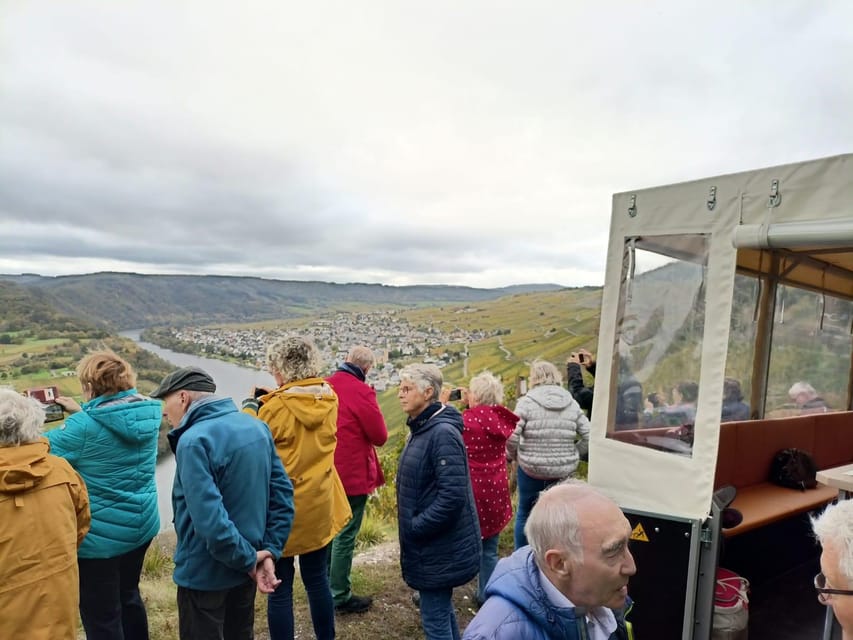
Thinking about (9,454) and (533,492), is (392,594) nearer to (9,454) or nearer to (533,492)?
(533,492)

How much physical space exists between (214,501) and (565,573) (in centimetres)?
144

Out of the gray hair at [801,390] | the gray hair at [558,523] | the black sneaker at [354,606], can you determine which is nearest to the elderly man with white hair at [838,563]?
the gray hair at [558,523]

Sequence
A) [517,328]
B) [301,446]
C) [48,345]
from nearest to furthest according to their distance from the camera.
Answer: [301,446]
[48,345]
[517,328]

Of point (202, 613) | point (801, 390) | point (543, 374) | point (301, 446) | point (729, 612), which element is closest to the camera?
point (202, 613)

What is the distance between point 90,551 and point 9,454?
2.40ft

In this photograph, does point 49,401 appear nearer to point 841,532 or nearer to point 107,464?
point 107,464

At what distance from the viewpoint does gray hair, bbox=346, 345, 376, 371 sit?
3835 mm

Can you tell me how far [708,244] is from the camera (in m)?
3.02

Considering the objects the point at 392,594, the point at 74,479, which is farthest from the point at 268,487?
the point at 392,594

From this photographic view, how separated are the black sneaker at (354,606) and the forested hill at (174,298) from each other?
→ 3104 mm

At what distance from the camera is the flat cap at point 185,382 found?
2.49 meters

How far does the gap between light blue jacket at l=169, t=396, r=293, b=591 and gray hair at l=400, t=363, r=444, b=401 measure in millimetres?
817

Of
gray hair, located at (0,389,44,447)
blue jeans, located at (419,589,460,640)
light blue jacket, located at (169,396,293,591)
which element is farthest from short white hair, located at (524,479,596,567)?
gray hair, located at (0,389,44,447)

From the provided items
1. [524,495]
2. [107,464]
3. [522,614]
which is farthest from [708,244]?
[107,464]
